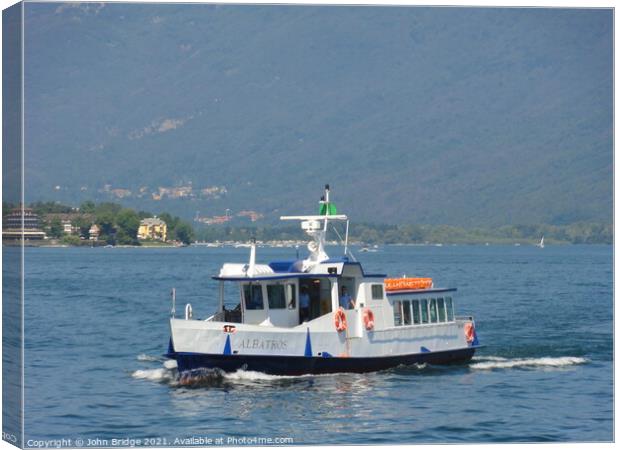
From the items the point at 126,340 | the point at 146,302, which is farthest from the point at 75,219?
the point at 126,340

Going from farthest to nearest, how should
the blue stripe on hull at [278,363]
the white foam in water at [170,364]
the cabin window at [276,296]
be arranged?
1. the white foam in water at [170,364]
2. the cabin window at [276,296]
3. the blue stripe on hull at [278,363]

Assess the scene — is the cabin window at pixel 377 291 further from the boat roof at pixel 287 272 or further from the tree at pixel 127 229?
the tree at pixel 127 229

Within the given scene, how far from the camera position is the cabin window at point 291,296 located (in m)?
37.8

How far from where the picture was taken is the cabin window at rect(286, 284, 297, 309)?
124ft

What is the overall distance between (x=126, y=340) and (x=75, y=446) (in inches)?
1037

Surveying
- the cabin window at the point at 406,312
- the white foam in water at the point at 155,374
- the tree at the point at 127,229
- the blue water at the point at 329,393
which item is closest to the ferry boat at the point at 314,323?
the cabin window at the point at 406,312

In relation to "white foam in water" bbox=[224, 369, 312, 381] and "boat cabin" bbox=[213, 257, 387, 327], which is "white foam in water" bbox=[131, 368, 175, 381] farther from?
"white foam in water" bbox=[224, 369, 312, 381]

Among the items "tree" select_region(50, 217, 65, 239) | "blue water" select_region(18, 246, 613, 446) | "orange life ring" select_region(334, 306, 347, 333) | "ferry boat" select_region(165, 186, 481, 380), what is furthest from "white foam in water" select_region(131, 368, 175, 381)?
"tree" select_region(50, 217, 65, 239)

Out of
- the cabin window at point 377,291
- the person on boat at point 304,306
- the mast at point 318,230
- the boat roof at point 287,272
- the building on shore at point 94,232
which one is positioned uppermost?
the building on shore at point 94,232

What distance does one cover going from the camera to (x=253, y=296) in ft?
124

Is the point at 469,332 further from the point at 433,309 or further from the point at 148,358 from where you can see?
the point at 148,358

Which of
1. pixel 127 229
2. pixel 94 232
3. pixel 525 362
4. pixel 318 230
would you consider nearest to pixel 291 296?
pixel 318 230

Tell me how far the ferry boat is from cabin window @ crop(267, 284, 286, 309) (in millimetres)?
28

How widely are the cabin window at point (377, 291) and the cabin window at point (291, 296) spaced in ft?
7.96
